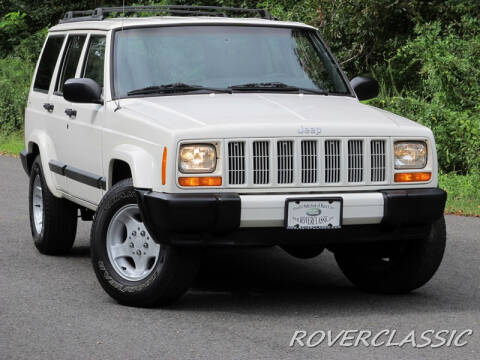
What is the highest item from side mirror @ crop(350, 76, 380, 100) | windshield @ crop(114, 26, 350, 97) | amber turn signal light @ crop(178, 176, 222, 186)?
windshield @ crop(114, 26, 350, 97)

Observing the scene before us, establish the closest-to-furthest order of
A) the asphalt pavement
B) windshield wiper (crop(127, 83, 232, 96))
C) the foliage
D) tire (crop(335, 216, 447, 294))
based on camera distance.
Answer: the asphalt pavement → tire (crop(335, 216, 447, 294)) → windshield wiper (crop(127, 83, 232, 96)) → the foliage

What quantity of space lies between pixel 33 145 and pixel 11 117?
50.8 feet

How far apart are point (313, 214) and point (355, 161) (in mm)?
485

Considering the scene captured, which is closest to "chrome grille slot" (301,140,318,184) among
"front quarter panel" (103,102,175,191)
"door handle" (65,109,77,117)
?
"front quarter panel" (103,102,175,191)

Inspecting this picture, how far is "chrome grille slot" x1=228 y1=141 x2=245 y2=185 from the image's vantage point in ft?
22.6

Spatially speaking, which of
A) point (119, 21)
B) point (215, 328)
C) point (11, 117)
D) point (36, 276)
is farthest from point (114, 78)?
point (11, 117)

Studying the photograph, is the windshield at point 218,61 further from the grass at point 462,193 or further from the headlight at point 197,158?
the grass at point 462,193

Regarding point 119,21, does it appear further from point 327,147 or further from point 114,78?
point 327,147

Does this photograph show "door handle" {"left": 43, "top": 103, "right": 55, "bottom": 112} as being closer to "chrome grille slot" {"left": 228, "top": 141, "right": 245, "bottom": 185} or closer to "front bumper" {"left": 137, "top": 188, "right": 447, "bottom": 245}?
"front bumper" {"left": 137, "top": 188, "right": 447, "bottom": 245}

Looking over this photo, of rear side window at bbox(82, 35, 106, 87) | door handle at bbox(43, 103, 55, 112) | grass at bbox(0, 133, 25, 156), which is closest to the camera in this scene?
rear side window at bbox(82, 35, 106, 87)

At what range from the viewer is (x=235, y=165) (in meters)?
6.91


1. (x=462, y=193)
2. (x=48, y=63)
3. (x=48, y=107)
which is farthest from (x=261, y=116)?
(x=462, y=193)

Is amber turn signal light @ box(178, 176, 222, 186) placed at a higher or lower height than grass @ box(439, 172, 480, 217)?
higher

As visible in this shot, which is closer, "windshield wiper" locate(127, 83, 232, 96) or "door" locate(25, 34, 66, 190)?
"windshield wiper" locate(127, 83, 232, 96)
